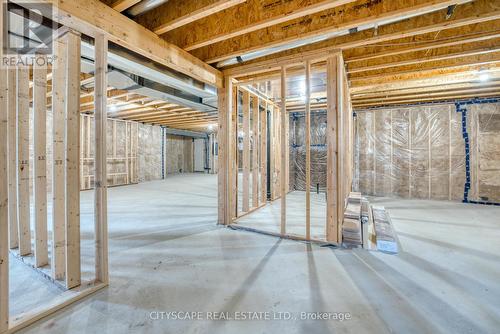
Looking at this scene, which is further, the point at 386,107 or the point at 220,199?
the point at 386,107

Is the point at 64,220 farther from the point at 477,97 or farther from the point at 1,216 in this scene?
the point at 477,97

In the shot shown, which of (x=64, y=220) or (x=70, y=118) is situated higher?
(x=70, y=118)

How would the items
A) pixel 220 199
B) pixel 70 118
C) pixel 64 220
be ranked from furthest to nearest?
pixel 220 199 → pixel 64 220 → pixel 70 118

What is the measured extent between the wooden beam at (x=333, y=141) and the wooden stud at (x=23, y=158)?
10.7 feet

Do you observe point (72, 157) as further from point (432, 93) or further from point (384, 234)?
point (432, 93)

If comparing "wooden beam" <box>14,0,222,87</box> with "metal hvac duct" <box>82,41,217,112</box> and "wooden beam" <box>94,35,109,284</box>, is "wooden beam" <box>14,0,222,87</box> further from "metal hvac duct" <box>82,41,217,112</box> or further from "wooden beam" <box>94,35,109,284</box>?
"metal hvac duct" <box>82,41,217,112</box>

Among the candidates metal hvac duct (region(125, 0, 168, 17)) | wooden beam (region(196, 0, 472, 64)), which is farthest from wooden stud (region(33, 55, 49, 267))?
wooden beam (region(196, 0, 472, 64))

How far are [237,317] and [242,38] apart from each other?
3.04m

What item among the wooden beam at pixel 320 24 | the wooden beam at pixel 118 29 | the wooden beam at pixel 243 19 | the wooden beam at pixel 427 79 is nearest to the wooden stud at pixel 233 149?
the wooden beam at pixel 320 24

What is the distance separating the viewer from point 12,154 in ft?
8.13

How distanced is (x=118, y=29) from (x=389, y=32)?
9.34 ft

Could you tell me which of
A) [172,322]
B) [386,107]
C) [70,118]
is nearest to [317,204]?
[386,107]

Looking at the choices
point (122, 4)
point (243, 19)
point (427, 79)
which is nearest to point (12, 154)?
point (122, 4)

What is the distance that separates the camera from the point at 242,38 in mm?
2992
